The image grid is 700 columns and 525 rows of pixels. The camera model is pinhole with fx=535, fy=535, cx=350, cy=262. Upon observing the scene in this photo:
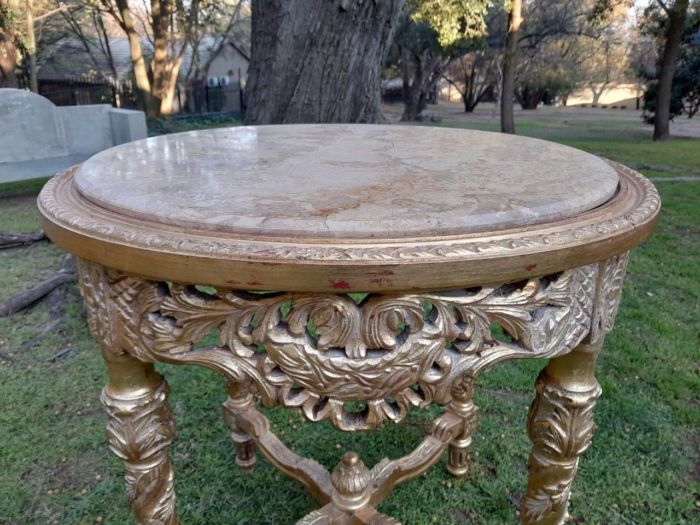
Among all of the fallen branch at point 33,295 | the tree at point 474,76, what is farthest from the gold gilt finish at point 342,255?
the tree at point 474,76

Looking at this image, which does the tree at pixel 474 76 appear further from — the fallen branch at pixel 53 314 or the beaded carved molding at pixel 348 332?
the beaded carved molding at pixel 348 332

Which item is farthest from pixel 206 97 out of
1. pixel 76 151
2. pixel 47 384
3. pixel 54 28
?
pixel 47 384

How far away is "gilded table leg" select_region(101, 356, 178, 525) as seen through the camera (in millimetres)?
1176

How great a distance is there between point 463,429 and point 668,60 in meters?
11.5

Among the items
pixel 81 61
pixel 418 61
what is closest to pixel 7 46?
pixel 418 61

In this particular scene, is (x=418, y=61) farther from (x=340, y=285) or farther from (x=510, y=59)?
(x=340, y=285)

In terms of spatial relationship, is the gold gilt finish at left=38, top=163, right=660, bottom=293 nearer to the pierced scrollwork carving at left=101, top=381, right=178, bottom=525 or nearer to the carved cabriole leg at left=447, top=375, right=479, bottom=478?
the pierced scrollwork carving at left=101, top=381, right=178, bottom=525

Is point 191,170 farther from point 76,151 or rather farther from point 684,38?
point 684,38

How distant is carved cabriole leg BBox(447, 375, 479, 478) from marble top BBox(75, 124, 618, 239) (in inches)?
30.3

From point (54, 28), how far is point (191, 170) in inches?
748

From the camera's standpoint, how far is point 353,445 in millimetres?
2012

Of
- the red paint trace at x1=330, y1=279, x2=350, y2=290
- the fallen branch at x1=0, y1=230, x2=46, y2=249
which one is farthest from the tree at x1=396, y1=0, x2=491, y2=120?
the red paint trace at x1=330, y1=279, x2=350, y2=290

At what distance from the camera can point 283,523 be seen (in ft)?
5.49

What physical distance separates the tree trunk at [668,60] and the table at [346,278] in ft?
34.8
